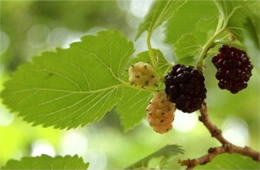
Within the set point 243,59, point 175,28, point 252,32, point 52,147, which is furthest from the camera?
point 52,147

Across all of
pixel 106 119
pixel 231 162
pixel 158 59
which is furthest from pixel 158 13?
pixel 106 119

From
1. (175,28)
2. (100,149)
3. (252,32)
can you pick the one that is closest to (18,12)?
(100,149)

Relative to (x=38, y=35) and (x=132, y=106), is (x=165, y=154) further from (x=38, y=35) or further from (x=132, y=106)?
(x=38, y=35)

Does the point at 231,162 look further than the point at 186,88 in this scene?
Yes

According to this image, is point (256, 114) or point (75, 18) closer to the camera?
point (256, 114)

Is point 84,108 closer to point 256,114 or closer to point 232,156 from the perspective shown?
point 232,156

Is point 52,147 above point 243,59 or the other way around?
above

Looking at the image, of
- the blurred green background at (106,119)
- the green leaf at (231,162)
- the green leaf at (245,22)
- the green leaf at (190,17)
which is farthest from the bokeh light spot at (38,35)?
the green leaf at (245,22)

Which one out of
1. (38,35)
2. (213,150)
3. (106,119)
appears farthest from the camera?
(38,35)
